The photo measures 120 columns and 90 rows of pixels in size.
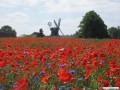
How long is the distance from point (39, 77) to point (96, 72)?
0.88m

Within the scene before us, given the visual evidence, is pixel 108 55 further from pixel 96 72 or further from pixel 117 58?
pixel 96 72

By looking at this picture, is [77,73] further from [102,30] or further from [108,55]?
[102,30]

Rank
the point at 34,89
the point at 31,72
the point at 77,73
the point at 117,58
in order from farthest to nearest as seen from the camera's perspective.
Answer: the point at 117,58 → the point at 77,73 → the point at 31,72 → the point at 34,89

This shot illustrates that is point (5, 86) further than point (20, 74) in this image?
No

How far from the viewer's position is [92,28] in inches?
2518

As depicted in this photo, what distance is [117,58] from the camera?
650cm

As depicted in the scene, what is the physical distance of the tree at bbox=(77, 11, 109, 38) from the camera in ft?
207

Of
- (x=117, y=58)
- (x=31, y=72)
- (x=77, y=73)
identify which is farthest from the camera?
(x=117, y=58)

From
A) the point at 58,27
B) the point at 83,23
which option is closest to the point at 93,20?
the point at 83,23

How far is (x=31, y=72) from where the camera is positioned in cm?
487

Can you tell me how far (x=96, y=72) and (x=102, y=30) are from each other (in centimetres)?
5927

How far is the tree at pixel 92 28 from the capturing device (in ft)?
207

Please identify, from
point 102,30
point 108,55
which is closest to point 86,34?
point 102,30

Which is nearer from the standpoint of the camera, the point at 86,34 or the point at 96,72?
the point at 96,72
